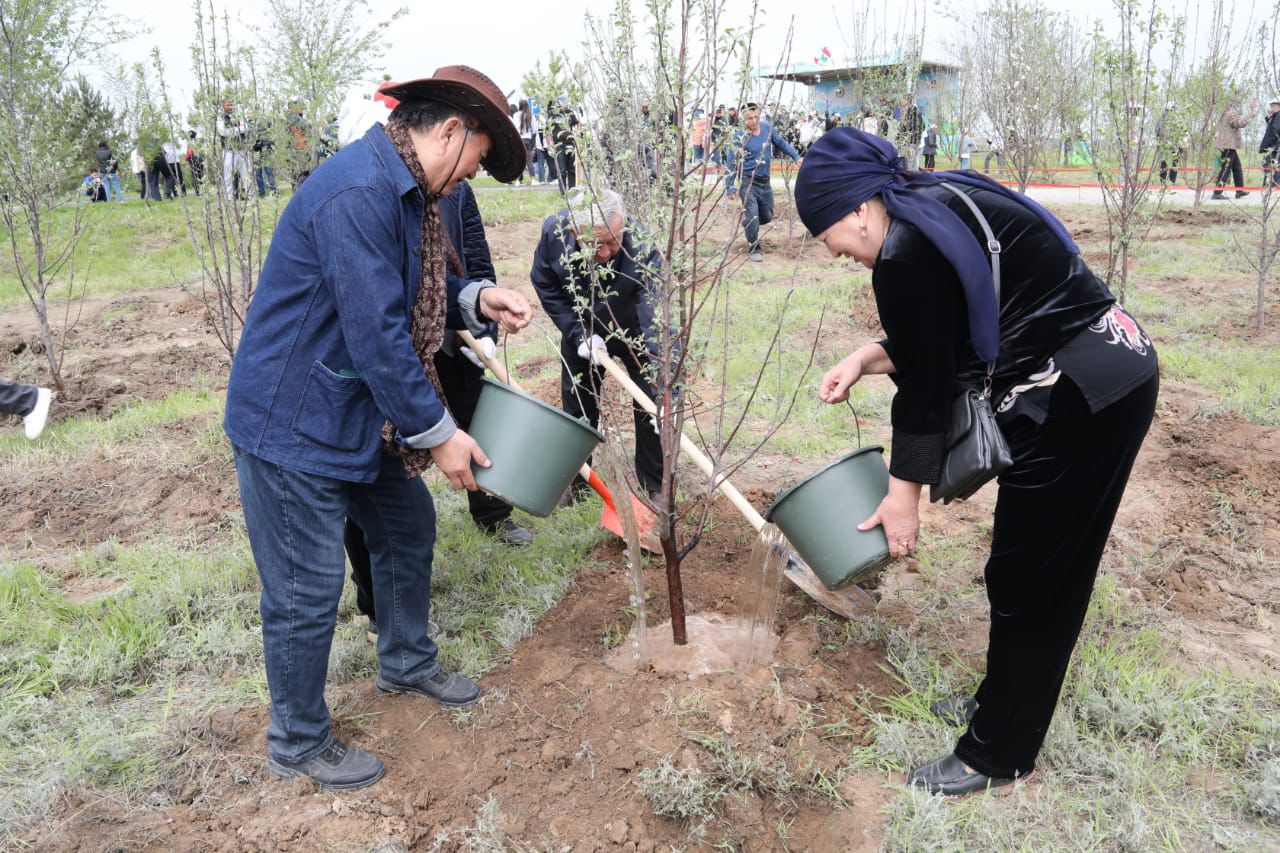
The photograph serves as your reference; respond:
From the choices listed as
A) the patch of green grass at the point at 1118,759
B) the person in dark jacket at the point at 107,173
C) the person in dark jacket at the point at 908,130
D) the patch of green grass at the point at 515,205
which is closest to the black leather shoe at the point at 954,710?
the patch of green grass at the point at 1118,759

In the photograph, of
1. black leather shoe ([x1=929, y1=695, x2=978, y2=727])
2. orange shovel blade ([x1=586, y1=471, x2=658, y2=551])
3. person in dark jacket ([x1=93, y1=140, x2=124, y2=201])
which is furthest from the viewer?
person in dark jacket ([x1=93, y1=140, x2=124, y2=201])

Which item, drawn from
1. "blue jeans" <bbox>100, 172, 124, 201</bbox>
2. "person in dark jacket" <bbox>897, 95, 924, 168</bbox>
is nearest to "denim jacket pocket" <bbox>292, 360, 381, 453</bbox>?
"person in dark jacket" <bbox>897, 95, 924, 168</bbox>

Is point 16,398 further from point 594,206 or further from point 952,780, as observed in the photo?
point 952,780

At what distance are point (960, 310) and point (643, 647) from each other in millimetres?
1518


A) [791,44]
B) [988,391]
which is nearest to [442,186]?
[791,44]

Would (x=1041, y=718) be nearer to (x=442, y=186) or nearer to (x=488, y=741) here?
(x=488, y=741)

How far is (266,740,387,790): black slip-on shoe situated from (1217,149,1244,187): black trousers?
48.4 feet

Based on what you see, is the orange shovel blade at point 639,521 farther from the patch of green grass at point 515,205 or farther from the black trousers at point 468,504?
the patch of green grass at point 515,205

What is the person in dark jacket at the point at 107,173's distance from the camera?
16938 millimetres

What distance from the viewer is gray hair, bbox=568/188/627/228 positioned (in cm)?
237

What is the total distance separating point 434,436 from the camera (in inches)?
84.8

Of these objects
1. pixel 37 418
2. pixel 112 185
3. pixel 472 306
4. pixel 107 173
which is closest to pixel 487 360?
pixel 472 306

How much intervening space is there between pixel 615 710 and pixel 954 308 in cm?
151

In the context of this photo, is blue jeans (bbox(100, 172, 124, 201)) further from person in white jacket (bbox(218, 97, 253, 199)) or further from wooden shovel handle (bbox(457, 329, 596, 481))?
wooden shovel handle (bbox(457, 329, 596, 481))
